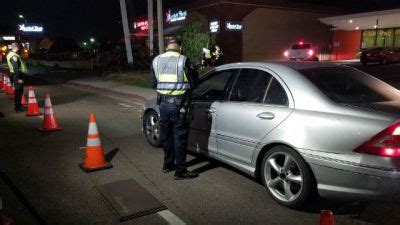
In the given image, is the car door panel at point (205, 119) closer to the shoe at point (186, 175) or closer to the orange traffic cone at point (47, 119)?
the shoe at point (186, 175)

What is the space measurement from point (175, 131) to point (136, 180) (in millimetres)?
846

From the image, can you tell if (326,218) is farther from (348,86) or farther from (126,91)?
(126,91)

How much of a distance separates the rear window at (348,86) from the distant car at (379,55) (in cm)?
2475

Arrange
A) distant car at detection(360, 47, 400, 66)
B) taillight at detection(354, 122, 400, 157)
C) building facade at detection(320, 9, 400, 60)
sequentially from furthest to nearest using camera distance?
building facade at detection(320, 9, 400, 60)
distant car at detection(360, 47, 400, 66)
taillight at detection(354, 122, 400, 157)

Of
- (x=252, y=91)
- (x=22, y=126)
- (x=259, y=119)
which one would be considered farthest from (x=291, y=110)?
(x=22, y=126)

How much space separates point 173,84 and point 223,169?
152 centimetres

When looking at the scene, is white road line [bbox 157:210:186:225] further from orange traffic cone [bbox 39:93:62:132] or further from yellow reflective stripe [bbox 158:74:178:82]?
→ orange traffic cone [bbox 39:93:62:132]

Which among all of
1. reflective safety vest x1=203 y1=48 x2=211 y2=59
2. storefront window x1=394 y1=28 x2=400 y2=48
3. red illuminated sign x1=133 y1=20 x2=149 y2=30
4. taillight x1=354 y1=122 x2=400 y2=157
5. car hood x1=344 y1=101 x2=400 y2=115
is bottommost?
taillight x1=354 y1=122 x2=400 y2=157

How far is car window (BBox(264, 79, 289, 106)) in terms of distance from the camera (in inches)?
170

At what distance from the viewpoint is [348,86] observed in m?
4.41

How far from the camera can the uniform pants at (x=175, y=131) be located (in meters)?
5.00

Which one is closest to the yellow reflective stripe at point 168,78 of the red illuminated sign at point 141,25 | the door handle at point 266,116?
the door handle at point 266,116

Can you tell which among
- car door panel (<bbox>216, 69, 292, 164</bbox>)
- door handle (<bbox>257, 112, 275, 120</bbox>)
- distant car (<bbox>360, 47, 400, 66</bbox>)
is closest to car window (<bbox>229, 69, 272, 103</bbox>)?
car door panel (<bbox>216, 69, 292, 164</bbox>)

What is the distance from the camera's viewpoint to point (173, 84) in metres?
4.96
